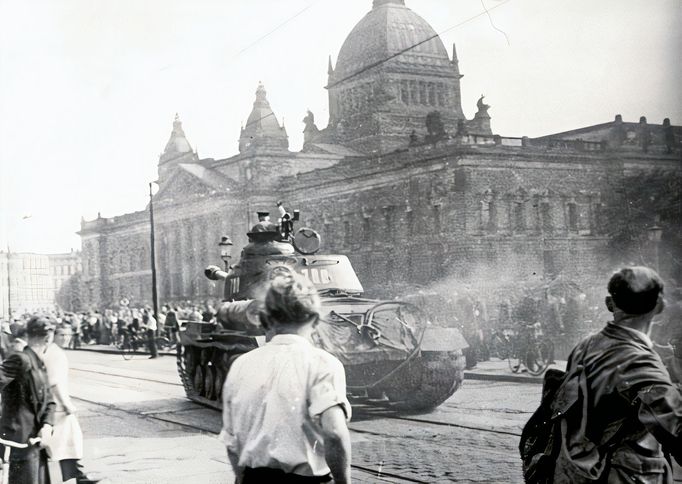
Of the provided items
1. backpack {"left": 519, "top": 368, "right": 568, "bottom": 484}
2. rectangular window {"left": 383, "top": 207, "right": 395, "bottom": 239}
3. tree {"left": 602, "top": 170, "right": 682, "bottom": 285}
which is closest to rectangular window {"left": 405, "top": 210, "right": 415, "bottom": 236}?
rectangular window {"left": 383, "top": 207, "right": 395, "bottom": 239}

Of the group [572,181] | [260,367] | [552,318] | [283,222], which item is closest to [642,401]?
[260,367]

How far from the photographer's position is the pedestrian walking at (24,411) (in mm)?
5617

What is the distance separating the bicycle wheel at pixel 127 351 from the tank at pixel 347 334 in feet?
41.4

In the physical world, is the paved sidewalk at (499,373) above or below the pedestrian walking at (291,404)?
below

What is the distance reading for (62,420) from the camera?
20.0 feet

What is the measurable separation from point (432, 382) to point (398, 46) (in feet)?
69.6

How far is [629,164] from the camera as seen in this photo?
1603 cm

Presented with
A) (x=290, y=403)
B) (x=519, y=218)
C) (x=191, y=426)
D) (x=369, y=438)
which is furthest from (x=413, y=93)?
(x=290, y=403)

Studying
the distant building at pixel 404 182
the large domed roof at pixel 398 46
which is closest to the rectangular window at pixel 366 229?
the distant building at pixel 404 182

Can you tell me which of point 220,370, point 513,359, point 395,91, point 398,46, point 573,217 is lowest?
point 513,359

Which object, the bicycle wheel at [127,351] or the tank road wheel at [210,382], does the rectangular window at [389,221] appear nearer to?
the bicycle wheel at [127,351]

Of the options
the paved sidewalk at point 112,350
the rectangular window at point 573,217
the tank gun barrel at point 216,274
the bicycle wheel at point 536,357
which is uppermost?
the rectangular window at point 573,217

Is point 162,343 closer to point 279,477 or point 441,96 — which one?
point 441,96

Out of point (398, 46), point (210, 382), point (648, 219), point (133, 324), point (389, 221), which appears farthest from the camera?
point (389, 221)
